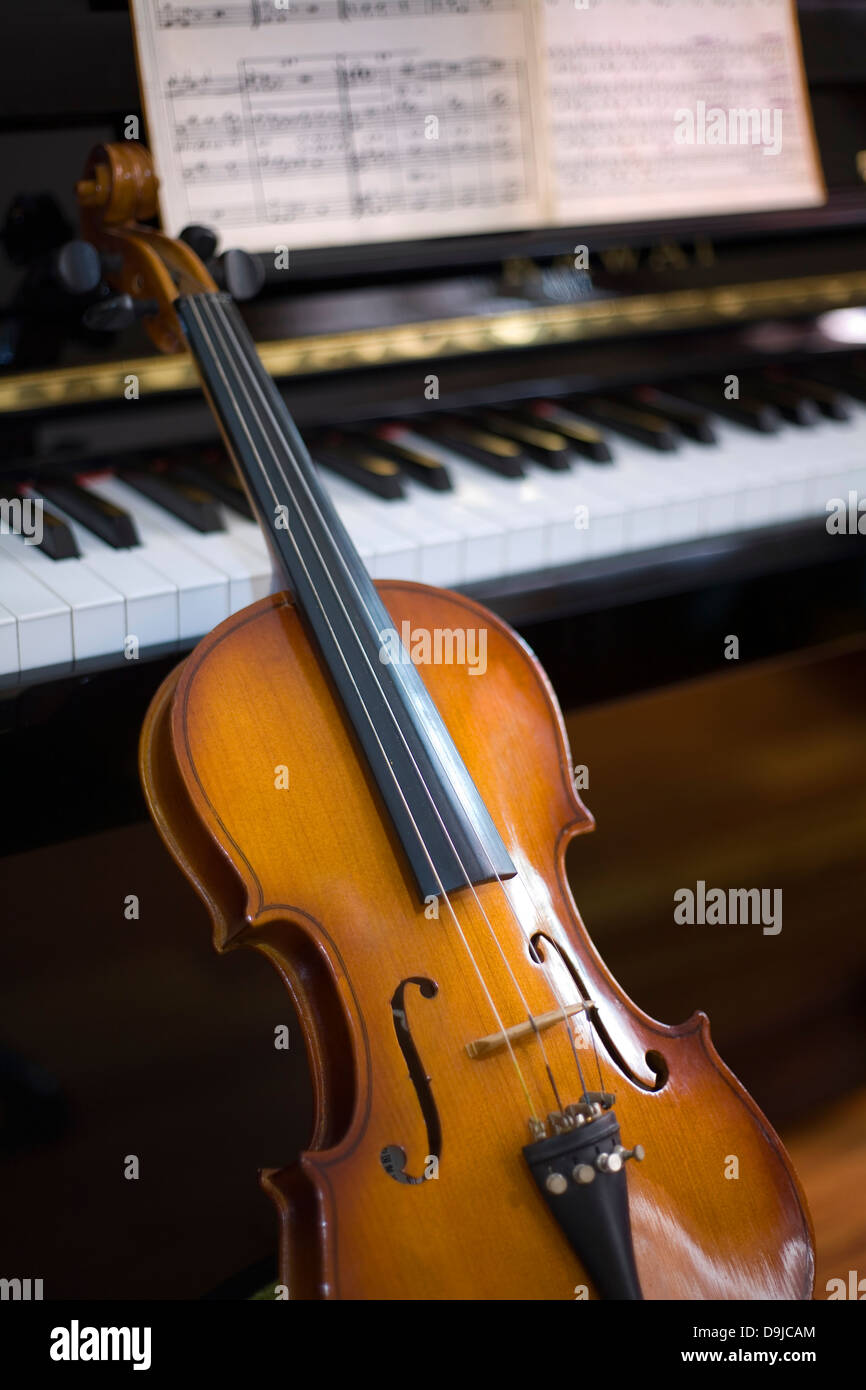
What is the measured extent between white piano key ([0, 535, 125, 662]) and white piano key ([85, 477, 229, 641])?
0.06 meters

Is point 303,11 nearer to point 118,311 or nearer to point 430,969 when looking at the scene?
point 118,311

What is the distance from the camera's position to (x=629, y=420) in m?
1.62

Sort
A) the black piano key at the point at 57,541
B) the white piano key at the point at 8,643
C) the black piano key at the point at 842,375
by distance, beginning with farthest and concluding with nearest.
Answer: the black piano key at the point at 842,375
the black piano key at the point at 57,541
the white piano key at the point at 8,643

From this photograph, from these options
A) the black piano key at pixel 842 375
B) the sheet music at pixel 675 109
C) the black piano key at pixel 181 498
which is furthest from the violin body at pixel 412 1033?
the black piano key at pixel 842 375

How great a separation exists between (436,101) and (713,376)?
0.53 m

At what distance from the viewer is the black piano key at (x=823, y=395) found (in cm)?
171

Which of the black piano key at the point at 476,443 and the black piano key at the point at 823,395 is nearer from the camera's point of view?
the black piano key at the point at 476,443

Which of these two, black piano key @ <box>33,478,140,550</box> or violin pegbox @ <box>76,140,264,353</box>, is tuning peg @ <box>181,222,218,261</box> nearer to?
violin pegbox @ <box>76,140,264,353</box>

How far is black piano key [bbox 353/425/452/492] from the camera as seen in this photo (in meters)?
1.41

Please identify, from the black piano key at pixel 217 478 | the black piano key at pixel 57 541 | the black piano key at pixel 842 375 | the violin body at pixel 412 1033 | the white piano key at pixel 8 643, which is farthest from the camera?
the black piano key at pixel 842 375

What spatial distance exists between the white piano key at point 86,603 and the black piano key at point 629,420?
0.72m

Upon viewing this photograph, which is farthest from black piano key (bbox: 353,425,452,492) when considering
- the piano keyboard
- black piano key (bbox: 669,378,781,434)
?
black piano key (bbox: 669,378,781,434)

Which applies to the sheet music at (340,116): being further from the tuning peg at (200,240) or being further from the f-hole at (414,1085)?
the f-hole at (414,1085)
